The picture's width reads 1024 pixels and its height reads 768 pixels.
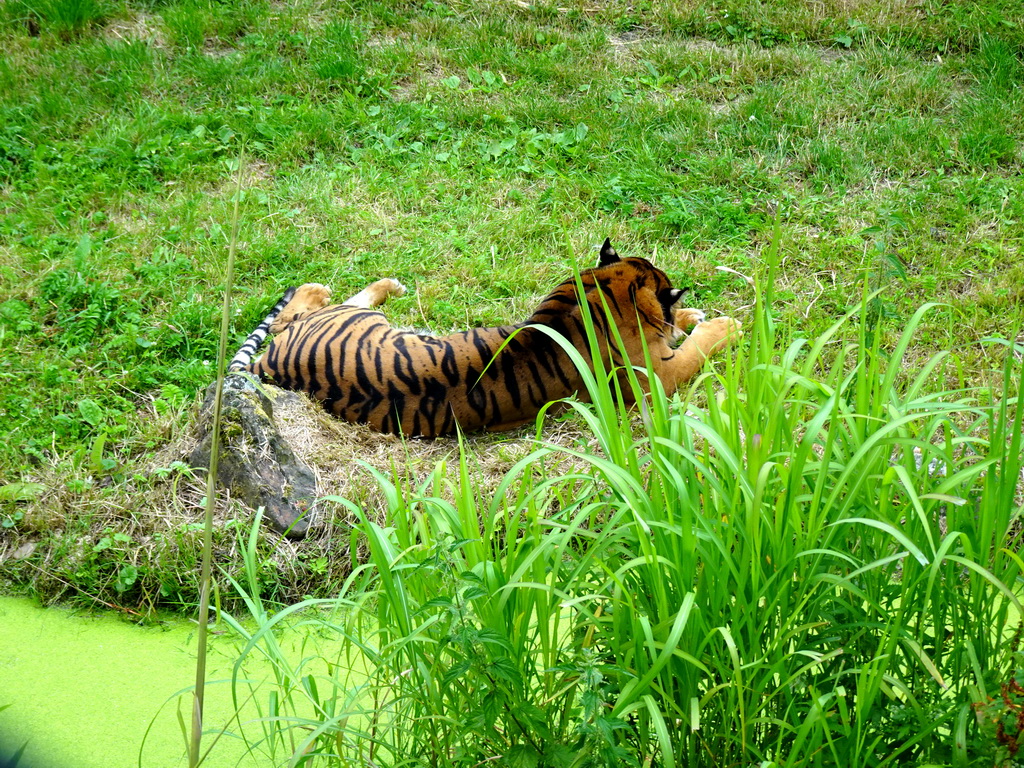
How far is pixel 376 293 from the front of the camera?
5.11 m

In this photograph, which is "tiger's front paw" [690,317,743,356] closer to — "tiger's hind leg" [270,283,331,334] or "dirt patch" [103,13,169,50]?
"tiger's hind leg" [270,283,331,334]

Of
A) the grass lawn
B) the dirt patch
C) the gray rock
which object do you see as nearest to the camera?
the gray rock

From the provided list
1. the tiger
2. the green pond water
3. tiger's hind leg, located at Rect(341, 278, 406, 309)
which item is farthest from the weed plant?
tiger's hind leg, located at Rect(341, 278, 406, 309)

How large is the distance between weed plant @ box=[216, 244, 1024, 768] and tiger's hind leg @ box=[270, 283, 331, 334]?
2.61 meters

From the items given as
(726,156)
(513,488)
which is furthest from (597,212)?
(513,488)

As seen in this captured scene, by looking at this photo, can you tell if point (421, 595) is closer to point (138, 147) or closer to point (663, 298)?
point (663, 298)

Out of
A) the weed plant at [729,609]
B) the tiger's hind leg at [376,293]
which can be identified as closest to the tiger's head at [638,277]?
the tiger's hind leg at [376,293]

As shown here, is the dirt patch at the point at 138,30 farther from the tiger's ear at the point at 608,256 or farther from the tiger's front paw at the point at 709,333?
the tiger's front paw at the point at 709,333

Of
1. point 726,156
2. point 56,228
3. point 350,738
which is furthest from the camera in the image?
point 726,156

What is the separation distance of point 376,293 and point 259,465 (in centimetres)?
147

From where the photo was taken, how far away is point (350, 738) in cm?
271

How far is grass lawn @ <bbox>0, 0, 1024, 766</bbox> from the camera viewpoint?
432cm

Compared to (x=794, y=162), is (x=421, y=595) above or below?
below

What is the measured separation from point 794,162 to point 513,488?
130 inches
